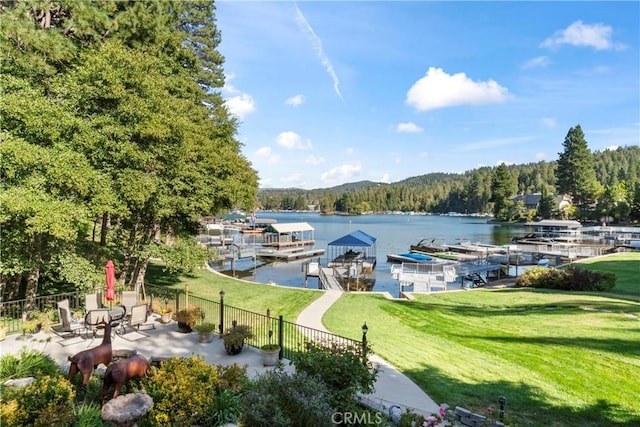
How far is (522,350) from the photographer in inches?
391

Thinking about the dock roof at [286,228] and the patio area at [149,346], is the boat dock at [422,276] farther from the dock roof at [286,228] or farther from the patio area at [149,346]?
the dock roof at [286,228]

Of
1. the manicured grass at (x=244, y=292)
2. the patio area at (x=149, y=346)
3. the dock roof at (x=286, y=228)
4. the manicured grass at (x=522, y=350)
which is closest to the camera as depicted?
the manicured grass at (x=522, y=350)

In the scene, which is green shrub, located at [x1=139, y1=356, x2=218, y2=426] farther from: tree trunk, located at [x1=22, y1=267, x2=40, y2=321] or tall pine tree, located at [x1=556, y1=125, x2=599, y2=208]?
tall pine tree, located at [x1=556, y1=125, x2=599, y2=208]

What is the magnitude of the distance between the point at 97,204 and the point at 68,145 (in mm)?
1790

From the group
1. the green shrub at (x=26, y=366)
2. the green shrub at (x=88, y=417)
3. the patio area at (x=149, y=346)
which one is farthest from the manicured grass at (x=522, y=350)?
the green shrub at (x=26, y=366)

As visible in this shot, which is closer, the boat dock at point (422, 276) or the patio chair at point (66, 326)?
the patio chair at point (66, 326)

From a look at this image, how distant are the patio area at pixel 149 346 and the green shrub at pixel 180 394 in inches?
84.7

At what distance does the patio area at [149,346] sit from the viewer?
28.8ft

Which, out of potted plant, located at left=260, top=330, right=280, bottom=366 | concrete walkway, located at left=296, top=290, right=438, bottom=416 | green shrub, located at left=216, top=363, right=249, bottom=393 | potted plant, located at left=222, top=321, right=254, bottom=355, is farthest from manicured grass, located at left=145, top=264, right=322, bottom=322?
green shrub, located at left=216, top=363, right=249, bottom=393

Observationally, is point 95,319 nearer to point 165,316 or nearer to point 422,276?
point 165,316

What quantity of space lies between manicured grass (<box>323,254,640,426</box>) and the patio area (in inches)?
144

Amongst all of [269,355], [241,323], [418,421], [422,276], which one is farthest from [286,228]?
[418,421]

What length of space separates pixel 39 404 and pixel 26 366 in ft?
7.68

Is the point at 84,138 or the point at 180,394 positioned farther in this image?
the point at 84,138
